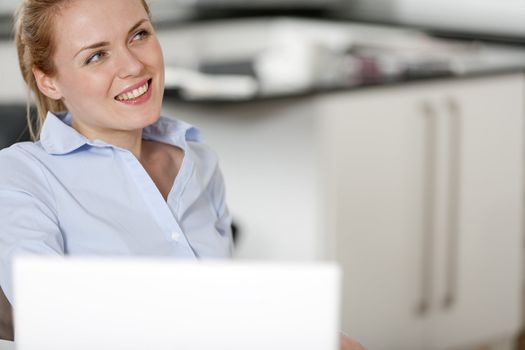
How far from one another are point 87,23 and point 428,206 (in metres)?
1.94

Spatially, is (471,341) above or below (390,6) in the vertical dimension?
below

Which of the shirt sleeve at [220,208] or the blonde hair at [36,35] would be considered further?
the shirt sleeve at [220,208]

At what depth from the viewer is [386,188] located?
309 centimetres

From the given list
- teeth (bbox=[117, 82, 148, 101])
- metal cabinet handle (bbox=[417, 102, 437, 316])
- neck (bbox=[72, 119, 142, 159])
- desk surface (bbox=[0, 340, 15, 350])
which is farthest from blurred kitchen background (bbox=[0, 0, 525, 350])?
desk surface (bbox=[0, 340, 15, 350])

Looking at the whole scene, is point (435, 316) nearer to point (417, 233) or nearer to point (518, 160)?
point (417, 233)

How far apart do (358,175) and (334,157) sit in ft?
0.37

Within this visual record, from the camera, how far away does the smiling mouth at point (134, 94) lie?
1.51 m

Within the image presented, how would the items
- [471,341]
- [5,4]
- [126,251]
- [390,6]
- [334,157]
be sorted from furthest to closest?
1. [390,6]
2. [5,4]
3. [471,341]
4. [334,157]
5. [126,251]

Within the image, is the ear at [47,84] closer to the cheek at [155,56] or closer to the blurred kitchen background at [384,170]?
the cheek at [155,56]

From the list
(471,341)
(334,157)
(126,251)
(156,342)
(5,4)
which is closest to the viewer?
(156,342)

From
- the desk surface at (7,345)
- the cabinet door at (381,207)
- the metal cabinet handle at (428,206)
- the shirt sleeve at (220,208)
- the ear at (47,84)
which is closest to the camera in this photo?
the desk surface at (7,345)

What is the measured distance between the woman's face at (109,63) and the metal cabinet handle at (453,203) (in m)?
1.81

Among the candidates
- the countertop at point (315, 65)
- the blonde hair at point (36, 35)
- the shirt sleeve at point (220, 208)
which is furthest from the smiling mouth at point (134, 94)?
the countertop at point (315, 65)

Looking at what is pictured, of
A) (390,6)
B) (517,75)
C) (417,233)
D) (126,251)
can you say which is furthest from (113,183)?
(390,6)
